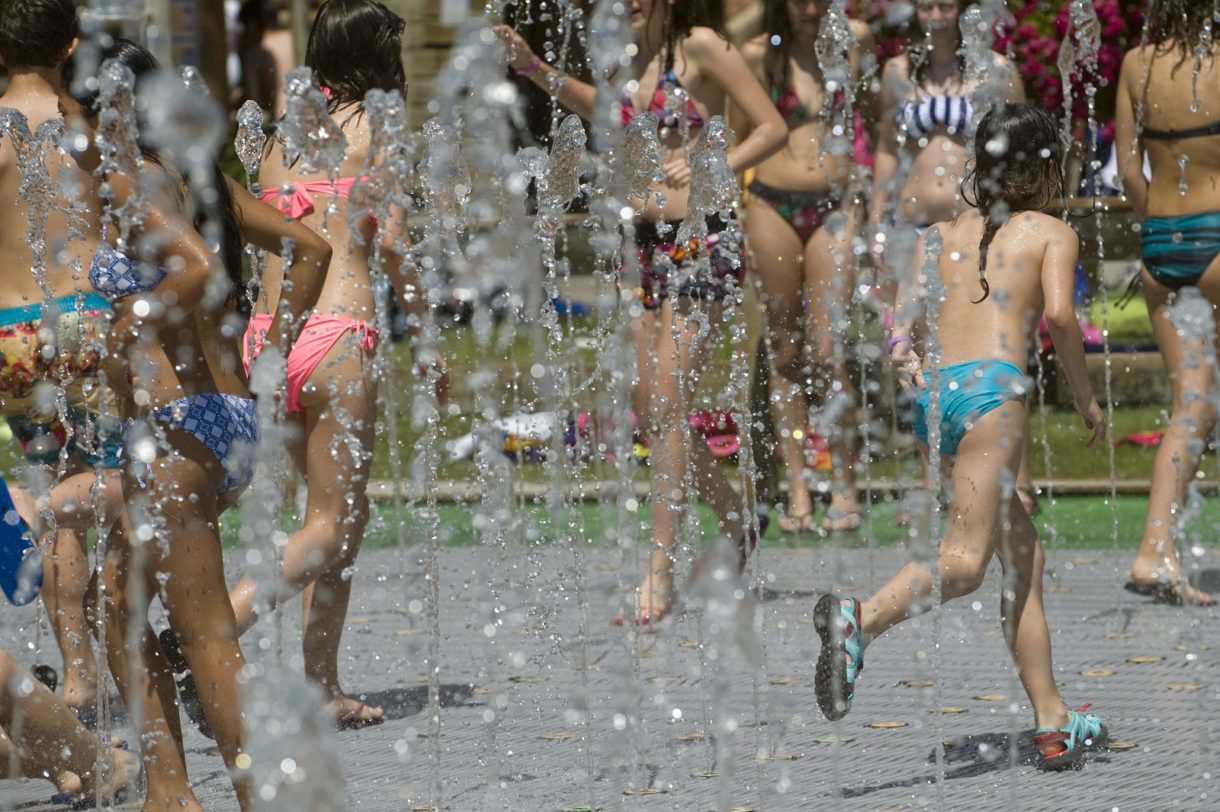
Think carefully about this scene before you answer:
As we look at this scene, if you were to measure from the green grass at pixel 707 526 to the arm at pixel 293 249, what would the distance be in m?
3.40

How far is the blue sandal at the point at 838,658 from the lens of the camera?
14.6ft

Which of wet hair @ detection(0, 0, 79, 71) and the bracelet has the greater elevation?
the bracelet

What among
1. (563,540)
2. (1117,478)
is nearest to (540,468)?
(563,540)

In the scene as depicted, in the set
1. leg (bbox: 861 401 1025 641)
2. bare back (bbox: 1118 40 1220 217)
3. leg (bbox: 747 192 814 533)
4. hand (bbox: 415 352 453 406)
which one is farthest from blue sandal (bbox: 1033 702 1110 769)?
leg (bbox: 747 192 814 533)

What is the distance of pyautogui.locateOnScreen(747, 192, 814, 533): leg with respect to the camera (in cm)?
779

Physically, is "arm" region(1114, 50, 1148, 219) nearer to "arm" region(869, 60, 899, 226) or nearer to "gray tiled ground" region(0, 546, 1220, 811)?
"arm" region(869, 60, 899, 226)

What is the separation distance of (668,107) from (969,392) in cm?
210

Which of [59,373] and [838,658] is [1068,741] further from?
[59,373]

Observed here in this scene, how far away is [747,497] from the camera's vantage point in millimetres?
6906

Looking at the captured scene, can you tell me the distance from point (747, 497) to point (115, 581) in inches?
124

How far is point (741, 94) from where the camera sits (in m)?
6.59

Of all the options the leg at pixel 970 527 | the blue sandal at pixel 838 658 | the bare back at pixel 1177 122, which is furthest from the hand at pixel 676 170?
the blue sandal at pixel 838 658

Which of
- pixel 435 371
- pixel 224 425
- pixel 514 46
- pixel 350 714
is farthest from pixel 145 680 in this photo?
pixel 514 46

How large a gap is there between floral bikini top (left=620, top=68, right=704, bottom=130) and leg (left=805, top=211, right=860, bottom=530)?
1.34 m
